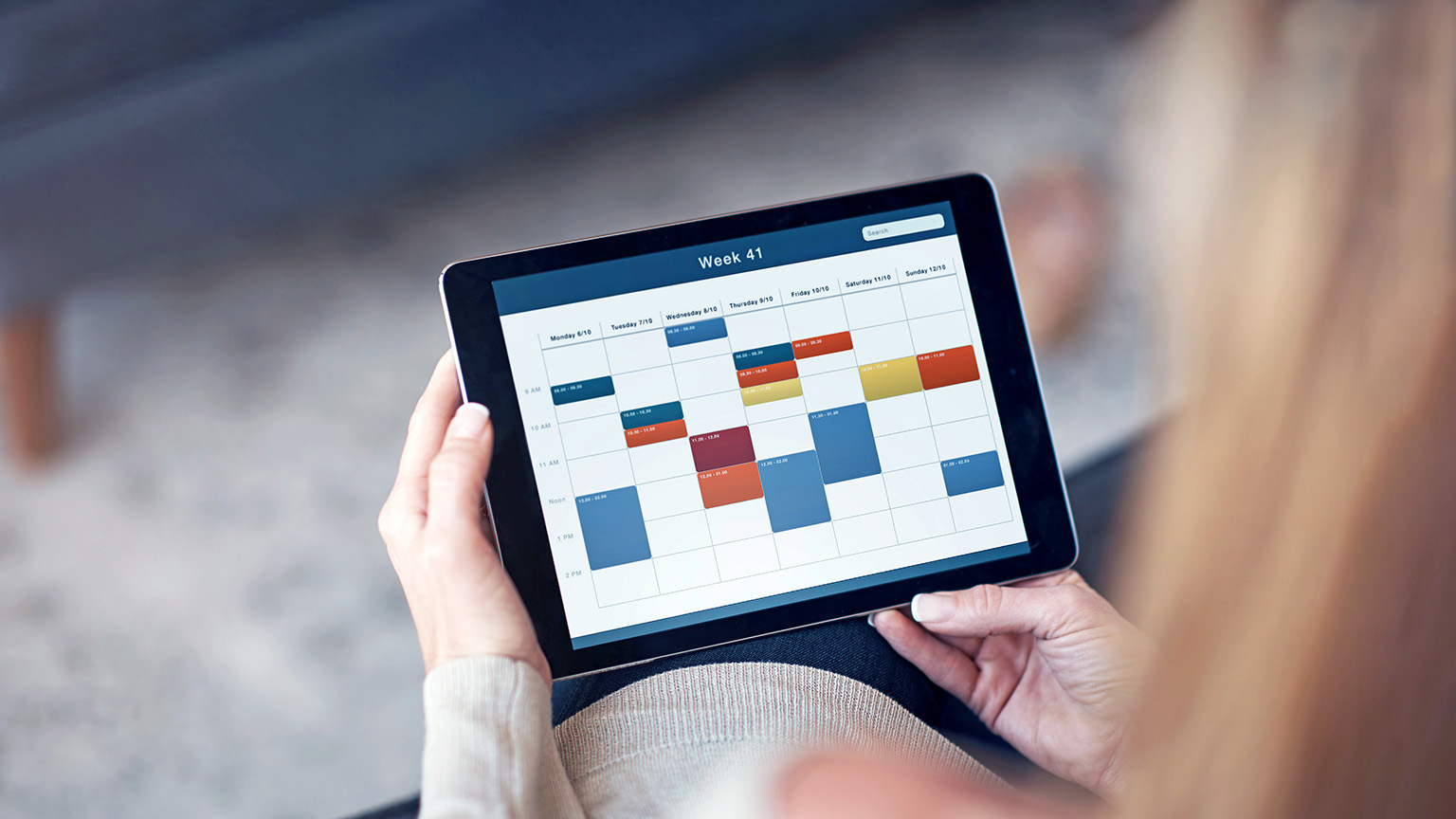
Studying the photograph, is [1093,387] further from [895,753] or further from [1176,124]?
[1176,124]

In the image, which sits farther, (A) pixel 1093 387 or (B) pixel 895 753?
(A) pixel 1093 387

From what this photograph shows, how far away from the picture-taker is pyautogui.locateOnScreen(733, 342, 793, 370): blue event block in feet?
2.26

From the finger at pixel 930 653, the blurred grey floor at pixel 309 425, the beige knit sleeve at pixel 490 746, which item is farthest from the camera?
the blurred grey floor at pixel 309 425

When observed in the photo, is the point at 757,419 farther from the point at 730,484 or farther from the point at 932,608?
the point at 932,608

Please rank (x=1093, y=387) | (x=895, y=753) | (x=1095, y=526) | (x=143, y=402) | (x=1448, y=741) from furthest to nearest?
(x=1093, y=387) → (x=143, y=402) → (x=1095, y=526) → (x=895, y=753) → (x=1448, y=741)

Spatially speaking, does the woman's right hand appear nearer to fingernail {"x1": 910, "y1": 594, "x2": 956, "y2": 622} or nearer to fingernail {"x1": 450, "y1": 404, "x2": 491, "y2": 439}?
fingernail {"x1": 910, "y1": 594, "x2": 956, "y2": 622}

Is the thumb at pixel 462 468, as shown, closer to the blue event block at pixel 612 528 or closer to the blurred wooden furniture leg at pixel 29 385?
the blue event block at pixel 612 528

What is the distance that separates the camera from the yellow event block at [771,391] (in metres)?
0.69

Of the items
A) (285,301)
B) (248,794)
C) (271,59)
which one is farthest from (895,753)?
(285,301)

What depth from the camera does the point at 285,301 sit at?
1.39 meters

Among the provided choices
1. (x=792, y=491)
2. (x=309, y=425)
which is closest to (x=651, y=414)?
(x=792, y=491)

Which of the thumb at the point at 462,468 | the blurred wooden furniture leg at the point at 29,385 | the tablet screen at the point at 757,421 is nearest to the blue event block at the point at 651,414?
the tablet screen at the point at 757,421

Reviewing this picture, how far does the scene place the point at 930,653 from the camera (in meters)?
0.78

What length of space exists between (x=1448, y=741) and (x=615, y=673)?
55cm
